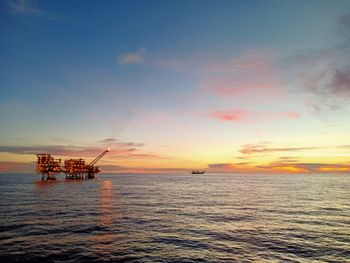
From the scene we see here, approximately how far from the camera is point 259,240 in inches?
1048

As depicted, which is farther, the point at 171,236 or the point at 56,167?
the point at 56,167

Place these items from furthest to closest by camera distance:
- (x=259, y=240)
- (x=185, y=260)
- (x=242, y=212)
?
(x=242, y=212) < (x=259, y=240) < (x=185, y=260)

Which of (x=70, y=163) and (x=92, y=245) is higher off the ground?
(x=70, y=163)

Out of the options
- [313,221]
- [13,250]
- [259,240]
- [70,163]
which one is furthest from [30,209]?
[70,163]

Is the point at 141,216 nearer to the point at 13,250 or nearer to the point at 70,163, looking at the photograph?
the point at 13,250

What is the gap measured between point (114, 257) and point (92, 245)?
4066 millimetres

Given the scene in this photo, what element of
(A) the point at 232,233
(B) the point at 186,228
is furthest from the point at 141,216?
(A) the point at 232,233

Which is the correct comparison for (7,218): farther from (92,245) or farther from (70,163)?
(70,163)

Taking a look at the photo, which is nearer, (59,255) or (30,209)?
(59,255)

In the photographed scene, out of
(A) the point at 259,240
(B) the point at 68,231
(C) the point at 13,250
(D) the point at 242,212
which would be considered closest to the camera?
(C) the point at 13,250

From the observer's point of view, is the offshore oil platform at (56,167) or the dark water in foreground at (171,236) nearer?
the dark water in foreground at (171,236)

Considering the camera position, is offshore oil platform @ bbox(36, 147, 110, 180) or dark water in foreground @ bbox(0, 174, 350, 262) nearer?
dark water in foreground @ bbox(0, 174, 350, 262)

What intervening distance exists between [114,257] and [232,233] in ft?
44.5

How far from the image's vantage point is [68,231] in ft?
95.6
